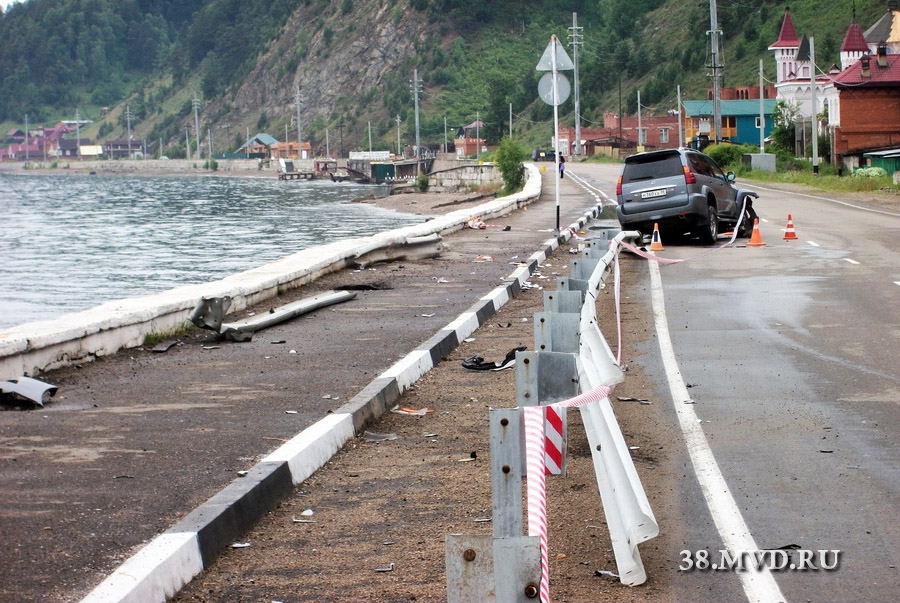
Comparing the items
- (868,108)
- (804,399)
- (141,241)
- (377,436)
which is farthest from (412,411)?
(868,108)

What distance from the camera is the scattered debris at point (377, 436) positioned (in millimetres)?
8102

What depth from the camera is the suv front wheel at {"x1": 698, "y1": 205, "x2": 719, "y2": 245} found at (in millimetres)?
23484

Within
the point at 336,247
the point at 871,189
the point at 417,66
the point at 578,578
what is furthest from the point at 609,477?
the point at 417,66

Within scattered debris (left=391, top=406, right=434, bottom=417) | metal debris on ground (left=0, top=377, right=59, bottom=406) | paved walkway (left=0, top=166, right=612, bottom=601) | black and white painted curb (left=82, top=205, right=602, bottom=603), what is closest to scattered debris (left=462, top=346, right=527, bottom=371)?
black and white painted curb (left=82, top=205, right=602, bottom=603)

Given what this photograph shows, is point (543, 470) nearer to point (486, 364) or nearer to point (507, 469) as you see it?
point (507, 469)

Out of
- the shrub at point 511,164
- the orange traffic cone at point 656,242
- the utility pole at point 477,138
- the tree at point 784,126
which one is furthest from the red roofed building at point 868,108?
the utility pole at point 477,138

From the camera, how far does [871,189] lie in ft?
153

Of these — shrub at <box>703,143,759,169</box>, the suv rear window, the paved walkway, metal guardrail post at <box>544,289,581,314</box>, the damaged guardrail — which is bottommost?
the paved walkway

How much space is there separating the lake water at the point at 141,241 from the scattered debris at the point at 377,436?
65.6 feet

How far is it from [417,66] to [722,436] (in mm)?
194441

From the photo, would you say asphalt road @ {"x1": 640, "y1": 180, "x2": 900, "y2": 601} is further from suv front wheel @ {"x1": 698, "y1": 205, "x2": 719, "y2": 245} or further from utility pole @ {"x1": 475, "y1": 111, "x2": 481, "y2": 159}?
utility pole @ {"x1": 475, "y1": 111, "x2": 481, "y2": 159}

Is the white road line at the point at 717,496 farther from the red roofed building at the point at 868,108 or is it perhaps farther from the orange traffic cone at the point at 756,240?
the red roofed building at the point at 868,108

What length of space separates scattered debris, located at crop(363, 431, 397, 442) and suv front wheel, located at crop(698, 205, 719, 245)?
53.2 ft

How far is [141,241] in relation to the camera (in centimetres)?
5462
